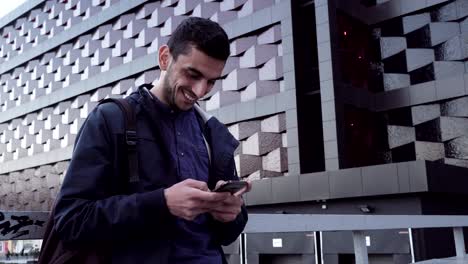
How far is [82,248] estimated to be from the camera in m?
1.48

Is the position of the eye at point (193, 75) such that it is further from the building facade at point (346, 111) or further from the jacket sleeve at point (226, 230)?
the building facade at point (346, 111)

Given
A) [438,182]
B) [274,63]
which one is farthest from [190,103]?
[274,63]

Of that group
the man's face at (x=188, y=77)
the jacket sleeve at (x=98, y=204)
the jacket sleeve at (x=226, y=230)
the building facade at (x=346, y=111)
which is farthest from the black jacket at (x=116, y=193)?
the building facade at (x=346, y=111)

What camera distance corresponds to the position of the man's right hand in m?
Result: 1.45

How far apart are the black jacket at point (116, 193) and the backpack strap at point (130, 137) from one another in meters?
0.02

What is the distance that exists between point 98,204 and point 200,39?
0.70 metres

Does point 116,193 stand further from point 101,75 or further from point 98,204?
point 101,75

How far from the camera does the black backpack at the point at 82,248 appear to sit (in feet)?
4.80

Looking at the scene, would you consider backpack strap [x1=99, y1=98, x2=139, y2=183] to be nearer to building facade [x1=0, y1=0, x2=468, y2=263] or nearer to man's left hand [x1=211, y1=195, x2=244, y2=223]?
man's left hand [x1=211, y1=195, x2=244, y2=223]

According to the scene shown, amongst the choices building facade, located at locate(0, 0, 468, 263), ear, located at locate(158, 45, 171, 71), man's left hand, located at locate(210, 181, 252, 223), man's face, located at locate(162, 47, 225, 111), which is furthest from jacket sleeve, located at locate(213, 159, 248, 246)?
building facade, located at locate(0, 0, 468, 263)

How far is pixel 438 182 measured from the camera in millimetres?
14695

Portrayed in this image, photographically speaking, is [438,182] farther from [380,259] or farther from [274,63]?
[274,63]

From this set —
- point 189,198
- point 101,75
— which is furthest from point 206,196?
point 101,75

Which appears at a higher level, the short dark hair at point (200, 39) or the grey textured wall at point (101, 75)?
the grey textured wall at point (101, 75)
